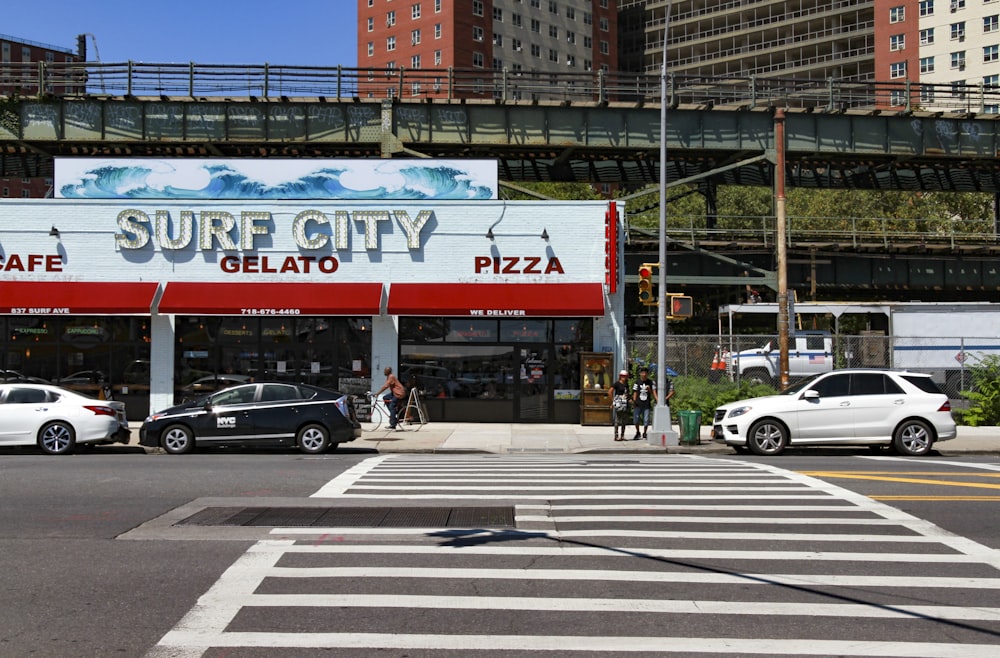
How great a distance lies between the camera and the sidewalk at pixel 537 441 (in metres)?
19.6

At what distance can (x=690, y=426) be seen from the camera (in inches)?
806

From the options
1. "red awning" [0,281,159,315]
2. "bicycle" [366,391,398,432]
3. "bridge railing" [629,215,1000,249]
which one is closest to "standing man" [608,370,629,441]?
"bicycle" [366,391,398,432]

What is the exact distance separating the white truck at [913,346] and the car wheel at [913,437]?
28.6 ft

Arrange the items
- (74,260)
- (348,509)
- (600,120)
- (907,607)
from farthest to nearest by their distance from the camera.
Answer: (600,120) < (74,260) < (348,509) < (907,607)

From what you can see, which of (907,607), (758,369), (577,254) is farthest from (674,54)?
(907,607)

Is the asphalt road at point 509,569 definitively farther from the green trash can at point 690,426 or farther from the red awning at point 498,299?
the red awning at point 498,299

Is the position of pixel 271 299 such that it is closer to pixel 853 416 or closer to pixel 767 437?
pixel 767 437

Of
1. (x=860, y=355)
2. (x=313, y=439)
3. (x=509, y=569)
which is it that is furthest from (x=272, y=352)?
(x=509, y=569)

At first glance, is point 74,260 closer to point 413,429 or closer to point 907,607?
point 413,429

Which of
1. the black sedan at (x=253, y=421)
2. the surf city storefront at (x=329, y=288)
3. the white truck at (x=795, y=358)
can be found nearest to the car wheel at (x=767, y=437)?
the surf city storefront at (x=329, y=288)

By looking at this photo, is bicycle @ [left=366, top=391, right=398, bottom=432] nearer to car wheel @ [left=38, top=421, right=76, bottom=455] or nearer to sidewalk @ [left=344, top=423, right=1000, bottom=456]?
sidewalk @ [left=344, top=423, right=1000, bottom=456]

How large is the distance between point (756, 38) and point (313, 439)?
308 ft

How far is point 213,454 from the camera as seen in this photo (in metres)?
18.5

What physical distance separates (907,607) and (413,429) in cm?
1737
